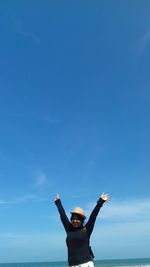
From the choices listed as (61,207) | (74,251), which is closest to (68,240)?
(74,251)

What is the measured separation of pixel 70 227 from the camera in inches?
269

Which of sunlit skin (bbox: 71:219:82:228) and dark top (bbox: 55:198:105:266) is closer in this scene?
dark top (bbox: 55:198:105:266)

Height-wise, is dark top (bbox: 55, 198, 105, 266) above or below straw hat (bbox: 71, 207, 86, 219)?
below

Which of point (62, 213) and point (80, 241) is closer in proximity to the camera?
point (80, 241)

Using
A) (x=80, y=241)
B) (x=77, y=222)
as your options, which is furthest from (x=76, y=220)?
(x=80, y=241)

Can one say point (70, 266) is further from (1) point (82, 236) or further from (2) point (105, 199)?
(2) point (105, 199)

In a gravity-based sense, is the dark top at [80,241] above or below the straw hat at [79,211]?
below

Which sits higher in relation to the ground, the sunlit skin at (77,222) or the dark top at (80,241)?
the sunlit skin at (77,222)

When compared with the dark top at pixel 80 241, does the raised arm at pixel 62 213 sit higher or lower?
higher

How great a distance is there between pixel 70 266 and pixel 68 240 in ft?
1.38

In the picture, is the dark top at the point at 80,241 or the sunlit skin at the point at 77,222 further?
the sunlit skin at the point at 77,222

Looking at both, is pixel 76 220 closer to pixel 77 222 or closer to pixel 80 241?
pixel 77 222

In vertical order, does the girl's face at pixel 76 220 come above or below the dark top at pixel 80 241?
above

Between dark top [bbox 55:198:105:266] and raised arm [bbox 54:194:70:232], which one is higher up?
raised arm [bbox 54:194:70:232]
